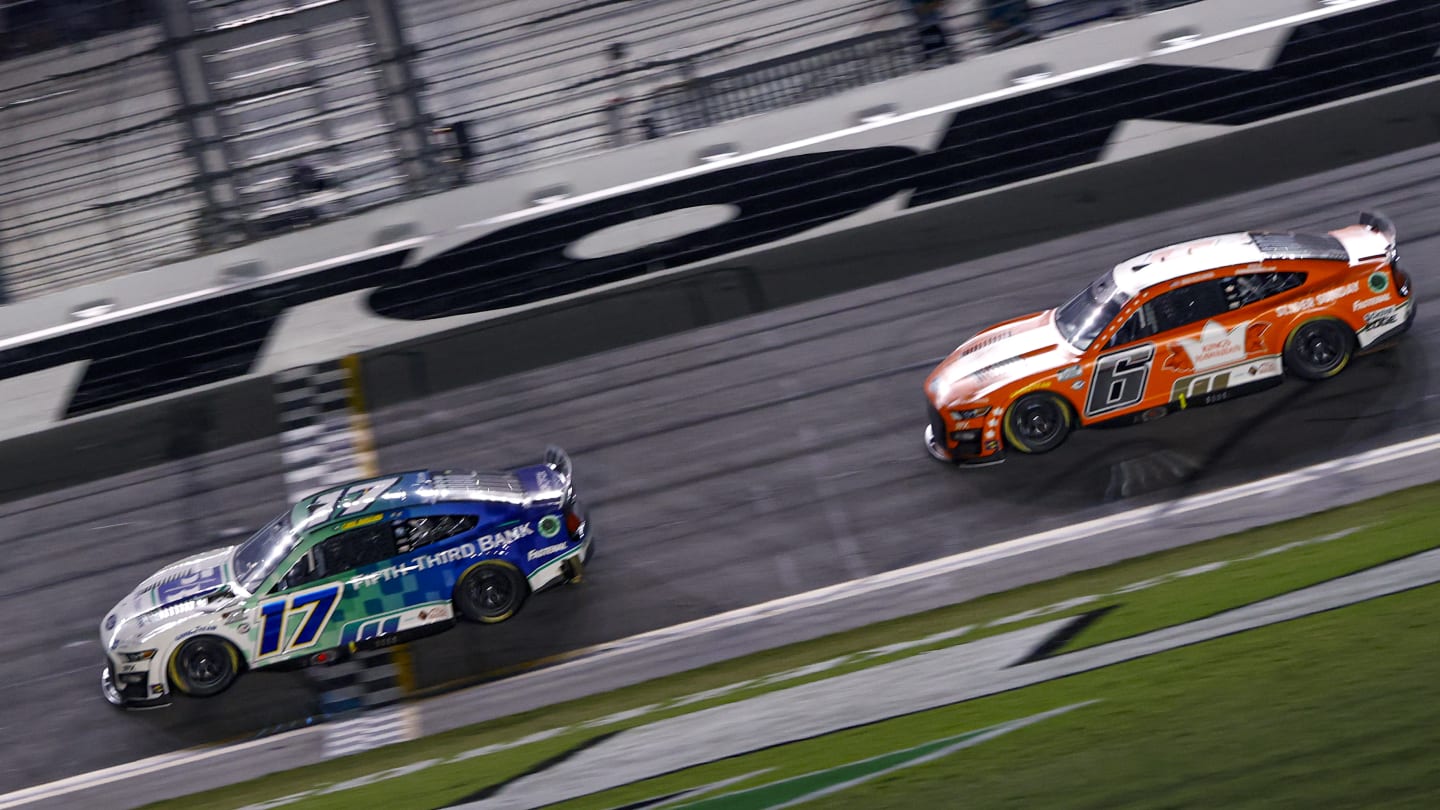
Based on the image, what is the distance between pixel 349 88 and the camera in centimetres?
1308

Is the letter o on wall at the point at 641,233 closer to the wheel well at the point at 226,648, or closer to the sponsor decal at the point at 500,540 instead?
the sponsor decal at the point at 500,540

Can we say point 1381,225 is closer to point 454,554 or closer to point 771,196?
point 771,196

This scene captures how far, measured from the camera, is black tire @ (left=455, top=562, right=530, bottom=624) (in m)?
8.64

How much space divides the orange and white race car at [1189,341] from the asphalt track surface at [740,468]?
0.26m

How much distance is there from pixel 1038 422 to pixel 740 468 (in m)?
2.20

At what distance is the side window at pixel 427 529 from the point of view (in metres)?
8.55

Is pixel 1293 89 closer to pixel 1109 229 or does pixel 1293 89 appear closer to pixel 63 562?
pixel 1109 229

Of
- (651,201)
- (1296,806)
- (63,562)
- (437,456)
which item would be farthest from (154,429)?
(1296,806)

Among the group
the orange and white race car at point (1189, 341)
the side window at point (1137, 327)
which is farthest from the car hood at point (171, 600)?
the side window at point (1137, 327)

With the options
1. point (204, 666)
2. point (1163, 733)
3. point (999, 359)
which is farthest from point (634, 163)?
point (1163, 733)

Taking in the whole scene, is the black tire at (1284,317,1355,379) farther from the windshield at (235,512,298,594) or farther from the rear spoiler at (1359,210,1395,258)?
the windshield at (235,512,298,594)

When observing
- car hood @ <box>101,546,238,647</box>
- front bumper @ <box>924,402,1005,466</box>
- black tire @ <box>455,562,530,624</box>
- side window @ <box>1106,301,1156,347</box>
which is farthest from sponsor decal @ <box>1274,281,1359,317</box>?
car hood @ <box>101,546,238,647</box>

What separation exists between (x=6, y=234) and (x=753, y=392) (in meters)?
8.16

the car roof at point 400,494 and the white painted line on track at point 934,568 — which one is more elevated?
the car roof at point 400,494
